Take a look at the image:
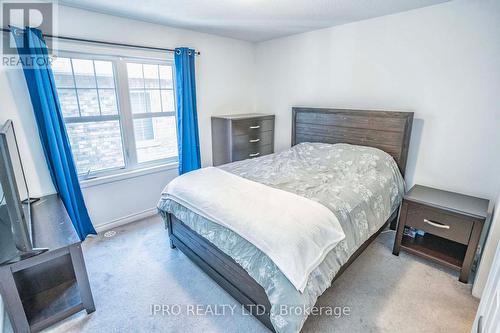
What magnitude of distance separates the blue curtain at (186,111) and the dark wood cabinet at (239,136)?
1.19 feet

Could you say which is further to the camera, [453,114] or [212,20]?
[212,20]

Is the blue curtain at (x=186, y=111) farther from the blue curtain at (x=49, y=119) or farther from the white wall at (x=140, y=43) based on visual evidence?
the blue curtain at (x=49, y=119)

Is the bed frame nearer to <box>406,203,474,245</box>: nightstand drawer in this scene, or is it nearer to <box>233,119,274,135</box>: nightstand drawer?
<box>406,203,474,245</box>: nightstand drawer

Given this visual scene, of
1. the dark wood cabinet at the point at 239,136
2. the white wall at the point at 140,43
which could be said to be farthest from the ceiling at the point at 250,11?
the dark wood cabinet at the point at 239,136

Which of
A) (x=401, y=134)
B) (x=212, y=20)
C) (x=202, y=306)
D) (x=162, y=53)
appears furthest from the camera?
(x=162, y=53)

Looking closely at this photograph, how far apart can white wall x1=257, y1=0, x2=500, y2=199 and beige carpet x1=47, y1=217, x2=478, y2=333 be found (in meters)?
0.97

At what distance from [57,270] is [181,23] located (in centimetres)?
267

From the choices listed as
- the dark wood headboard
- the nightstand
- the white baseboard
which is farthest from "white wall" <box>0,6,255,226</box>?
the nightstand

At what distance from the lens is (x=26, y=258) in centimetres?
148

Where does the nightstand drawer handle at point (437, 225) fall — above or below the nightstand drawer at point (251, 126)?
below

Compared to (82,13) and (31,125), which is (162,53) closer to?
(82,13)

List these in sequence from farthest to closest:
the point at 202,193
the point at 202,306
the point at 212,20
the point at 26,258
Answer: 1. the point at 212,20
2. the point at 202,193
3. the point at 202,306
4. the point at 26,258

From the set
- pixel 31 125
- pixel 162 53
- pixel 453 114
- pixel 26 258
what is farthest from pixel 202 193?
pixel 453 114

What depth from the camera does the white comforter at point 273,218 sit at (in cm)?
135
